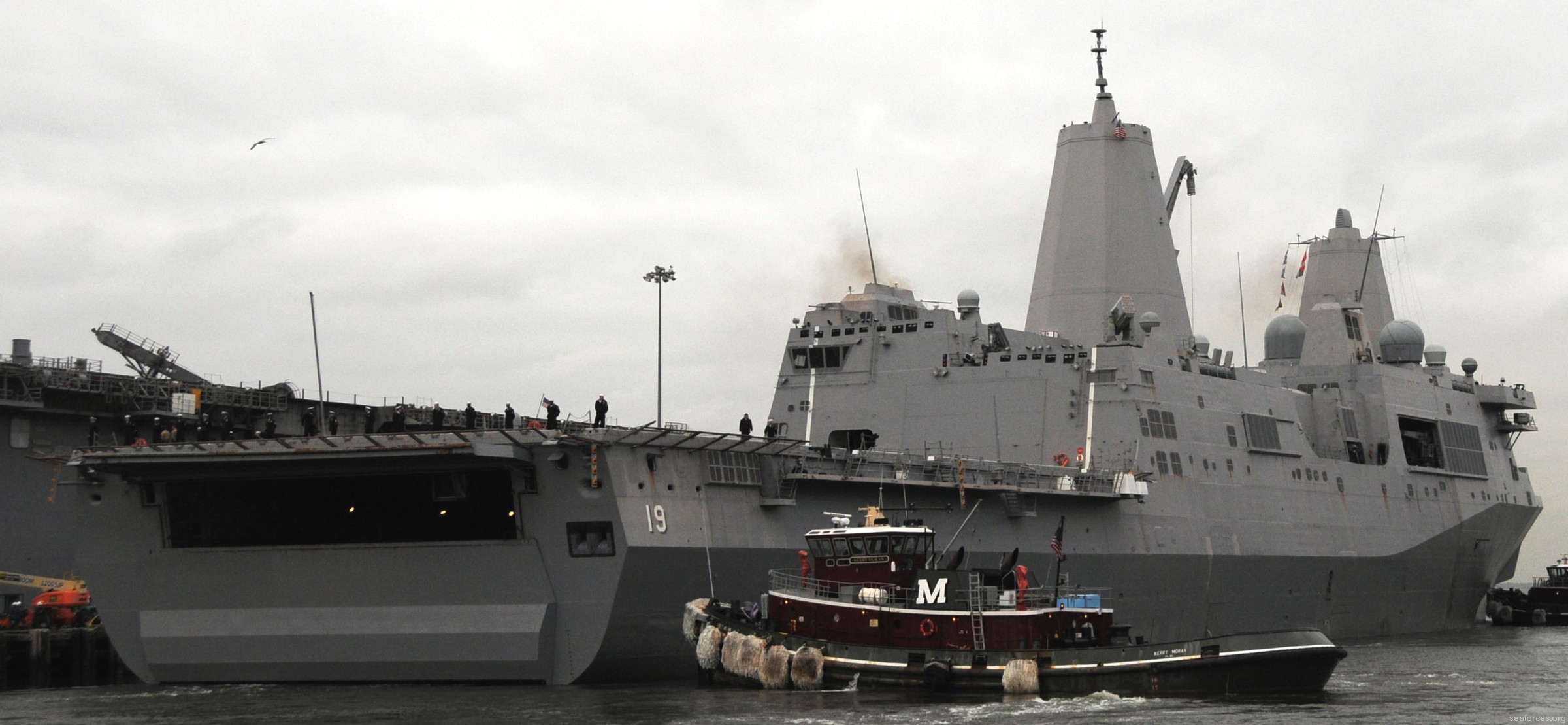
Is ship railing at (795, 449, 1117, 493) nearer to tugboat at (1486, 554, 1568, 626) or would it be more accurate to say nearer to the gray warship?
the gray warship

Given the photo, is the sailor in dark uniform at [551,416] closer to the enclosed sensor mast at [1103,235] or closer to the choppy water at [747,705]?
the choppy water at [747,705]

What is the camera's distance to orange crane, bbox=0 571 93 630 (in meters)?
41.1

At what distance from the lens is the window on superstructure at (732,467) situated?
3419 centimetres

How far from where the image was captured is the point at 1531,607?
62750 millimetres

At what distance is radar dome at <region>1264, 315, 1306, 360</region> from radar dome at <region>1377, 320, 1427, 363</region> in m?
2.69

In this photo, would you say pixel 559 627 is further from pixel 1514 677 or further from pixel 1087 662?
pixel 1514 677

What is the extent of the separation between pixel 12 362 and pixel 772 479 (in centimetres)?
2294

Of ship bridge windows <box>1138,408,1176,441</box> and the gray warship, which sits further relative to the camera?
ship bridge windows <box>1138,408,1176,441</box>

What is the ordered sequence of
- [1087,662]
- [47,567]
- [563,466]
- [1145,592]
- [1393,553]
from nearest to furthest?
1. [1087,662]
2. [563,466]
3. [1145,592]
4. [47,567]
5. [1393,553]

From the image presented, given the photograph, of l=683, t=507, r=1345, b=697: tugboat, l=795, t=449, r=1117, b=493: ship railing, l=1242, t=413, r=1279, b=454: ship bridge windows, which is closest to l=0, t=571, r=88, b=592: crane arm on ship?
l=683, t=507, r=1345, b=697: tugboat

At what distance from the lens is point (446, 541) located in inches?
1280

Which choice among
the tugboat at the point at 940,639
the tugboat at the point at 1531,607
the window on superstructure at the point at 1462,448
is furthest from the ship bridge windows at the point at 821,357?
the tugboat at the point at 1531,607

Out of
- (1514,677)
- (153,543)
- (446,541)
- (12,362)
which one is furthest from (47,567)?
(1514,677)

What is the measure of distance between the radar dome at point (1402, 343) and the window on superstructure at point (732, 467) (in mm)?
29174
